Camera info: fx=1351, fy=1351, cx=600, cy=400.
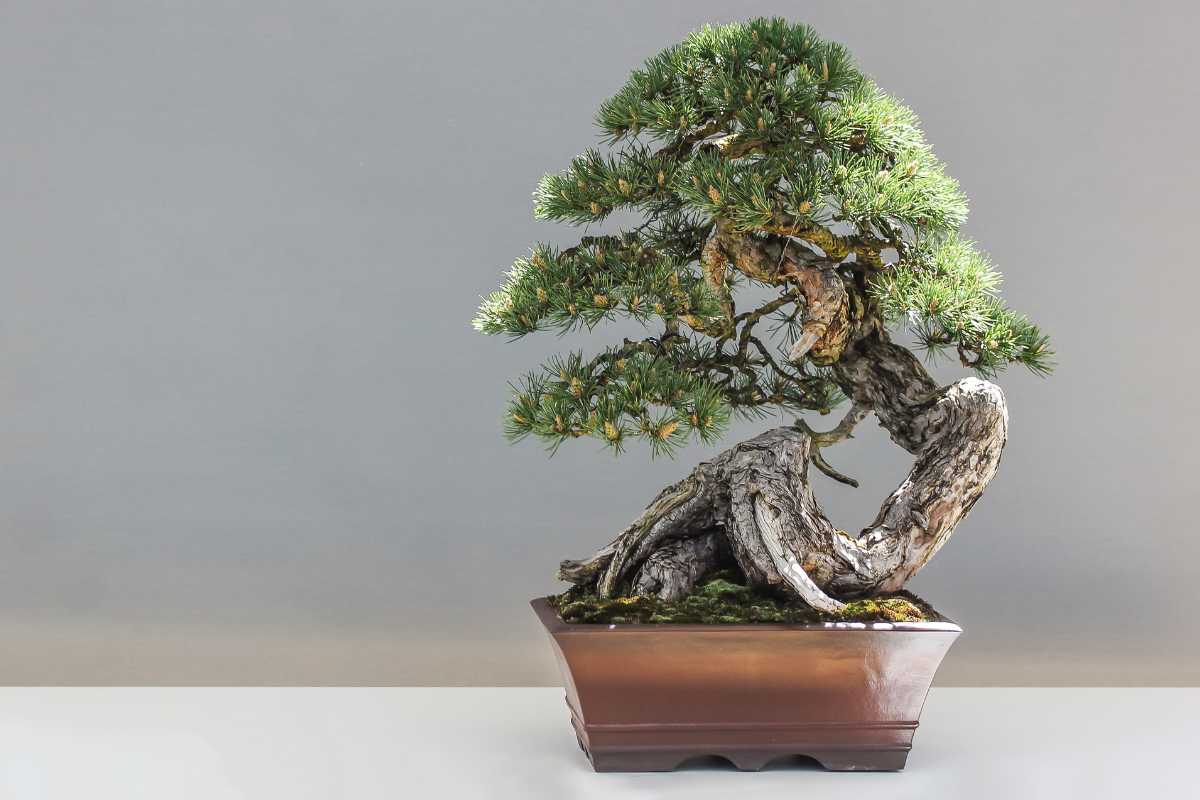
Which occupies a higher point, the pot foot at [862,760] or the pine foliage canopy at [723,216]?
the pine foliage canopy at [723,216]

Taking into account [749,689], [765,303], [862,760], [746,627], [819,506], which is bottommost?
[862,760]

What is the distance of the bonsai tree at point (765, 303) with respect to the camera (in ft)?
9.20

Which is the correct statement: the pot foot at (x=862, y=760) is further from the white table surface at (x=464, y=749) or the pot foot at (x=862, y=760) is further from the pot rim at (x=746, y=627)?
the pot rim at (x=746, y=627)

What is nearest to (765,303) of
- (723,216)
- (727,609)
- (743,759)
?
(723,216)

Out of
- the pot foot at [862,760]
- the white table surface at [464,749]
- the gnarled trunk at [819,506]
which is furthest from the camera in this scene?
the gnarled trunk at [819,506]

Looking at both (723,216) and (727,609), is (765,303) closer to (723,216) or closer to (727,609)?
(723,216)

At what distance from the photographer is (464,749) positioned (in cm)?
300

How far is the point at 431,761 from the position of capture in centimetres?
290

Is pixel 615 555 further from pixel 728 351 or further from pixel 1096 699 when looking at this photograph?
pixel 1096 699

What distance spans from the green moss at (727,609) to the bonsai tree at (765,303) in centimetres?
5

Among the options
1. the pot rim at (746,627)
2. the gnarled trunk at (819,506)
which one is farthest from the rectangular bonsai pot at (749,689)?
the gnarled trunk at (819,506)

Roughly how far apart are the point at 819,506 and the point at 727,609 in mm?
361

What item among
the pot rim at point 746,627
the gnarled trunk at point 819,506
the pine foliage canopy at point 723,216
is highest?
the pine foliage canopy at point 723,216

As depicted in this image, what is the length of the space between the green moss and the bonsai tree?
1.8 inches
